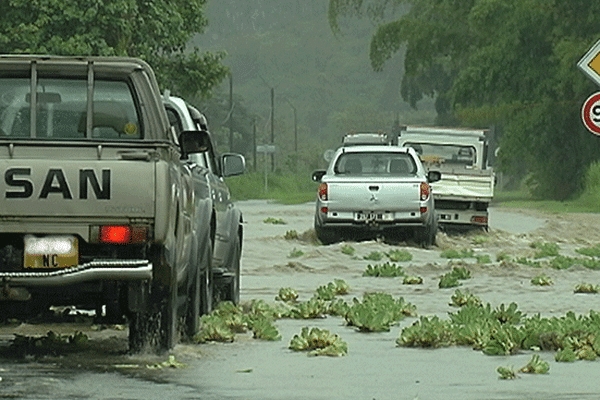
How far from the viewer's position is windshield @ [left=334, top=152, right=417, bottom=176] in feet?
93.5

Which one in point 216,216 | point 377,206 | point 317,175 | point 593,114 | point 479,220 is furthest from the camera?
point 479,220

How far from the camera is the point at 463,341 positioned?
483 inches

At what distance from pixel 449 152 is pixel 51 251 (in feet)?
98.9

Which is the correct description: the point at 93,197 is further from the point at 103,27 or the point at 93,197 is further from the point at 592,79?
the point at 103,27

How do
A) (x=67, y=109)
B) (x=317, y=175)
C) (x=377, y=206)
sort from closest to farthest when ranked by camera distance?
(x=67, y=109)
(x=377, y=206)
(x=317, y=175)

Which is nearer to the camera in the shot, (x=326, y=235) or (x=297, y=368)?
(x=297, y=368)

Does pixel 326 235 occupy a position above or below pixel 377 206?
below

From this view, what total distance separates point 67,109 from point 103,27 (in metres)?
39.2

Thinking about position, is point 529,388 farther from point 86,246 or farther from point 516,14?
point 516,14

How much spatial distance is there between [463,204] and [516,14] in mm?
36356

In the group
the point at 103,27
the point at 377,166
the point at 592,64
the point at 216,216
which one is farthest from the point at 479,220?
the point at 103,27

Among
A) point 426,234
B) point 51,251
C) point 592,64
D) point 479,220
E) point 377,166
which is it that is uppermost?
point 592,64

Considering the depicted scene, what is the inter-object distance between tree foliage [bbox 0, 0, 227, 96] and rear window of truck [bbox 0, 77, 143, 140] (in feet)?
119

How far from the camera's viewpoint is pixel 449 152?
40000mm
